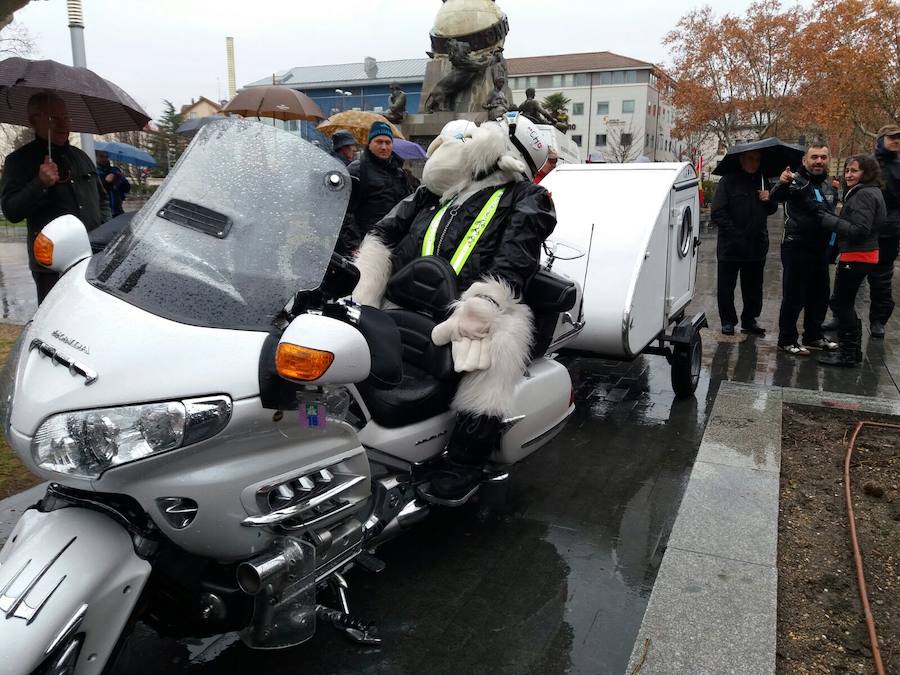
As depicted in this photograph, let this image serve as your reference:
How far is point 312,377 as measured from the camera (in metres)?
1.89

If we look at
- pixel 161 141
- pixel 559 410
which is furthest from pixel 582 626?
pixel 161 141

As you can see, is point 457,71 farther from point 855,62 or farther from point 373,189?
point 855,62

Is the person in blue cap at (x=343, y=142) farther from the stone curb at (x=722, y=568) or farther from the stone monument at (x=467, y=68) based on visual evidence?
the stone monument at (x=467, y=68)

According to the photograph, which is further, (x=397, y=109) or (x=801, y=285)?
(x=397, y=109)

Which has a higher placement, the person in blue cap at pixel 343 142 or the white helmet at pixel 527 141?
the person in blue cap at pixel 343 142

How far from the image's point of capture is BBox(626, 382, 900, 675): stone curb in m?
2.48

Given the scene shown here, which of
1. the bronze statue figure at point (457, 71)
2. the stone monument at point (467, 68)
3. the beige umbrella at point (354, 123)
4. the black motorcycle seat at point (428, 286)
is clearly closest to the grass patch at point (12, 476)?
the black motorcycle seat at point (428, 286)

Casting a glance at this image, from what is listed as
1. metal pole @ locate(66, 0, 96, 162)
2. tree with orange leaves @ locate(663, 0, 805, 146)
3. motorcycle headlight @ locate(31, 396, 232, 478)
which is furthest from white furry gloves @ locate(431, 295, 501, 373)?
tree with orange leaves @ locate(663, 0, 805, 146)

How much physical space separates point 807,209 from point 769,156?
985mm

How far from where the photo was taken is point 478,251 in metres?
3.52

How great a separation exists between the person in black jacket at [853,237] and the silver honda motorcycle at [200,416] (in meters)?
5.56

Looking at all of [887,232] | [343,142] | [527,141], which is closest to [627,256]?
[527,141]

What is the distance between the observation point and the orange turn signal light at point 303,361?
1883mm

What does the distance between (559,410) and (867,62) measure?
78.2 feet
